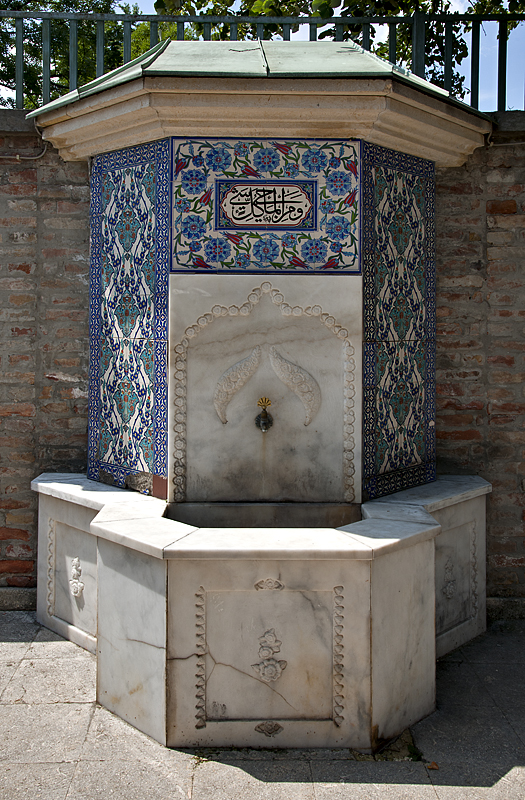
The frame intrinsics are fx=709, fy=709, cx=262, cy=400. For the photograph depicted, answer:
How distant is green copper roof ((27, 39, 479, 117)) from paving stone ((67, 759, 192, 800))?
3.02 meters

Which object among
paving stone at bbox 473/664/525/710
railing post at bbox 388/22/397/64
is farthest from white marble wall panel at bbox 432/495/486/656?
railing post at bbox 388/22/397/64

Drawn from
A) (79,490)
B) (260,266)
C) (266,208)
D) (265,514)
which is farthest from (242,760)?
(266,208)

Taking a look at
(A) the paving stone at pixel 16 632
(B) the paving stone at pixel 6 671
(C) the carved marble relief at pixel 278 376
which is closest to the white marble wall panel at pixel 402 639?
(C) the carved marble relief at pixel 278 376

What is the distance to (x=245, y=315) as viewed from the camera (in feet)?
12.0

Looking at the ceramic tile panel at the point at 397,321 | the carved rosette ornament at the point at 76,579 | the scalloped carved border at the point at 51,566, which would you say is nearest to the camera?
the ceramic tile panel at the point at 397,321

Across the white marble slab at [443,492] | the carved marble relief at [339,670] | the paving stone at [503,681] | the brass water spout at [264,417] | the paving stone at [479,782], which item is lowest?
the paving stone at [479,782]

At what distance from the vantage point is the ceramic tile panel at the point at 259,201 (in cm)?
362

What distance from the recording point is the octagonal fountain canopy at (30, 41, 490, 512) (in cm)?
357

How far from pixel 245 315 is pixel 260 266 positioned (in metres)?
0.26

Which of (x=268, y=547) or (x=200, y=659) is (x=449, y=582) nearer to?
(x=268, y=547)

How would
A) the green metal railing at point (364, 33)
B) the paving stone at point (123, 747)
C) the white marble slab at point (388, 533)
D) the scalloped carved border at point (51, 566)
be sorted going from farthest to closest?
1. the green metal railing at point (364, 33)
2. the scalloped carved border at point (51, 566)
3. the white marble slab at point (388, 533)
4. the paving stone at point (123, 747)

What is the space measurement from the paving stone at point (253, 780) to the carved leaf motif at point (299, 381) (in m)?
1.65

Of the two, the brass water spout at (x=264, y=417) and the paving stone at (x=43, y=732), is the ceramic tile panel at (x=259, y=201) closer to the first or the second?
the brass water spout at (x=264, y=417)

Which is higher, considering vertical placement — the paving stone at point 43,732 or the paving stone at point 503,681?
the paving stone at point 43,732
